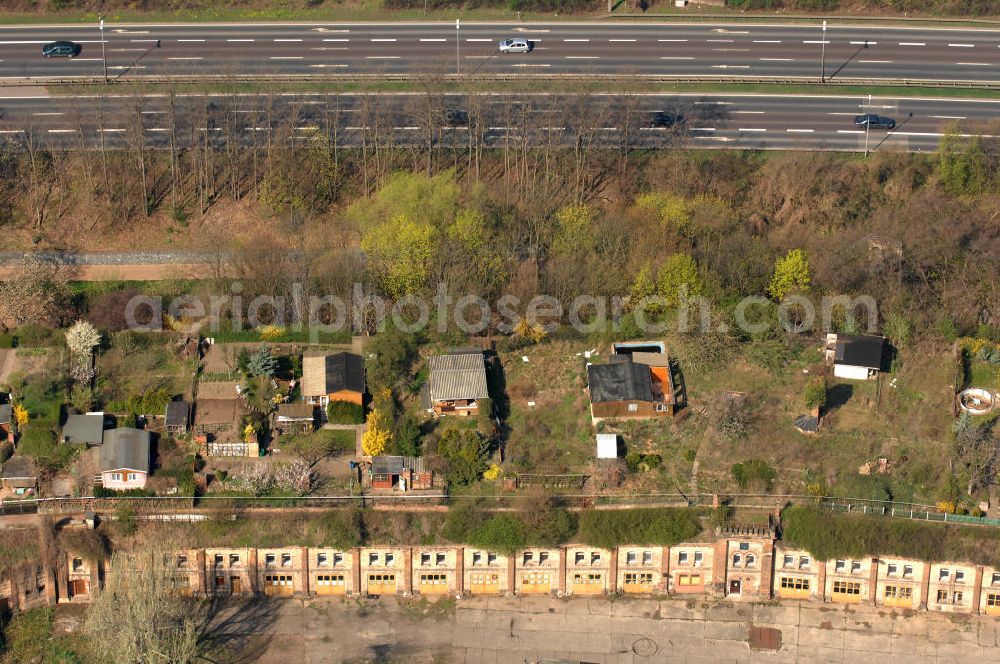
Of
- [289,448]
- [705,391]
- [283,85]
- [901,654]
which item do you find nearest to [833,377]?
[705,391]

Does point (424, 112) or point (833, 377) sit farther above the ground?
point (424, 112)

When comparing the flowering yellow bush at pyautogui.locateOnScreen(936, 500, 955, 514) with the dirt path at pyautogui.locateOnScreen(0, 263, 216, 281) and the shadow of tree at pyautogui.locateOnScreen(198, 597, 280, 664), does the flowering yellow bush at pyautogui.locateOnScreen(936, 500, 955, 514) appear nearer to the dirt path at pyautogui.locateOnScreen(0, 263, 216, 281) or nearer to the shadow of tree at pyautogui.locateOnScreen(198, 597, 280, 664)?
the shadow of tree at pyautogui.locateOnScreen(198, 597, 280, 664)

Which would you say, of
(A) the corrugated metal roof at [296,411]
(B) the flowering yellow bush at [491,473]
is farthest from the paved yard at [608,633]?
(A) the corrugated metal roof at [296,411]

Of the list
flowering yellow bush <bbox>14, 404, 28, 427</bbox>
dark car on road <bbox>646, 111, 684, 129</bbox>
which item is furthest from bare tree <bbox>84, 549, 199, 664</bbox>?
dark car on road <bbox>646, 111, 684, 129</bbox>

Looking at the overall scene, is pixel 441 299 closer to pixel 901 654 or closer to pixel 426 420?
pixel 426 420

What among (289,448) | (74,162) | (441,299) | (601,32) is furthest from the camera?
(601,32)
